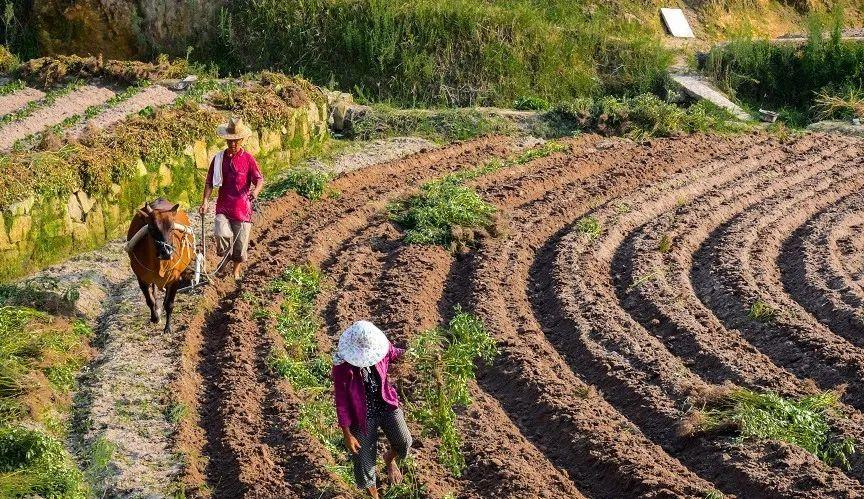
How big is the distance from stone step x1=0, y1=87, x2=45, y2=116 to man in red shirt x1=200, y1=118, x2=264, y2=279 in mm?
5278

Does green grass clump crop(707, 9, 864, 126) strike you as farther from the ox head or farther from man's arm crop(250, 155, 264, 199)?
the ox head

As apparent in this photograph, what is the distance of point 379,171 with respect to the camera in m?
15.4

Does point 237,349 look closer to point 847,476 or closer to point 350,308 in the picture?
point 350,308

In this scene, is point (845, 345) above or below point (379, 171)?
above

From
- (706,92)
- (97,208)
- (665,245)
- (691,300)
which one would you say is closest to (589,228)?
(665,245)

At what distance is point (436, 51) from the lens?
18.9m

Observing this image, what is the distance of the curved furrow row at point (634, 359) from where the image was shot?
8.16m

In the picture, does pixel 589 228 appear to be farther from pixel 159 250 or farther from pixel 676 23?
pixel 676 23

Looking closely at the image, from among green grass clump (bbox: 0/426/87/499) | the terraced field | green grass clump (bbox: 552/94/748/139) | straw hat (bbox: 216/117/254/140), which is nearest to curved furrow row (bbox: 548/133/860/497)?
green grass clump (bbox: 552/94/748/139)

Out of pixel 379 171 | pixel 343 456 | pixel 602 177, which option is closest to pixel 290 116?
pixel 379 171

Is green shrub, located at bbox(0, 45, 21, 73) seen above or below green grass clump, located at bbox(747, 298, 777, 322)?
below

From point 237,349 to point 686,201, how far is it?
621 cm

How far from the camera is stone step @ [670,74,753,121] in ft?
59.4

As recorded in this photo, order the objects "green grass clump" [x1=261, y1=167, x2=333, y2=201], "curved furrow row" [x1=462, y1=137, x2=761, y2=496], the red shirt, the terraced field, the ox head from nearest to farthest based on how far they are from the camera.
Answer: "curved furrow row" [x1=462, y1=137, x2=761, y2=496], the ox head, the red shirt, "green grass clump" [x1=261, y1=167, x2=333, y2=201], the terraced field
